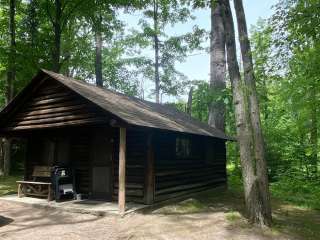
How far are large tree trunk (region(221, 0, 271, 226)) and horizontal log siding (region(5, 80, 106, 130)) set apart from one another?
4.35 metres

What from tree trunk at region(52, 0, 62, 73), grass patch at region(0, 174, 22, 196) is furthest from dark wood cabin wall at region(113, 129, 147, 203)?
tree trunk at region(52, 0, 62, 73)

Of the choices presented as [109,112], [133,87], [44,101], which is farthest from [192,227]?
[133,87]

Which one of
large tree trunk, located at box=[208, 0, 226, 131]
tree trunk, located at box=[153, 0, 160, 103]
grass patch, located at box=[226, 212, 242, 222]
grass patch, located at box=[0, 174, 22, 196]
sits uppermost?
tree trunk, located at box=[153, 0, 160, 103]

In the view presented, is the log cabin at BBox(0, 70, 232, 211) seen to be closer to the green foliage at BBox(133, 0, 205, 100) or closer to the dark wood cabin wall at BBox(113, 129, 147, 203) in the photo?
the dark wood cabin wall at BBox(113, 129, 147, 203)

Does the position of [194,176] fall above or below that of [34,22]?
below

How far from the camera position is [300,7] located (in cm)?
897

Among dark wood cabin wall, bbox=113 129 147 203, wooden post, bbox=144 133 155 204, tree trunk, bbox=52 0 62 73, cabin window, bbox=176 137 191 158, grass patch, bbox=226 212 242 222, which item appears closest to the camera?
grass patch, bbox=226 212 242 222

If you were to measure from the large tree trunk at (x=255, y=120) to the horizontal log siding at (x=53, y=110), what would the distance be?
4.71 metres

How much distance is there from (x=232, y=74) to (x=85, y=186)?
754 cm

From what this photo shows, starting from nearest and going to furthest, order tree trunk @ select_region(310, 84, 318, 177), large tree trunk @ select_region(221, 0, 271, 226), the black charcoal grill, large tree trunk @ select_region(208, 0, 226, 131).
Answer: large tree trunk @ select_region(221, 0, 271, 226) < the black charcoal grill < tree trunk @ select_region(310, 84, 318, 177) < large tree trunk @ select_region(208, 0, 226, 131)

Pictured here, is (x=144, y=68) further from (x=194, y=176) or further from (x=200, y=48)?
(x=194, y=176)

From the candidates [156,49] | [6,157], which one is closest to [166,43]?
[156,49]

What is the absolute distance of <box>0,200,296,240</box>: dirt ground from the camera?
829 centimetres

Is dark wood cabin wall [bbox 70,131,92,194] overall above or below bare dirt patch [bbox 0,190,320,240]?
above
